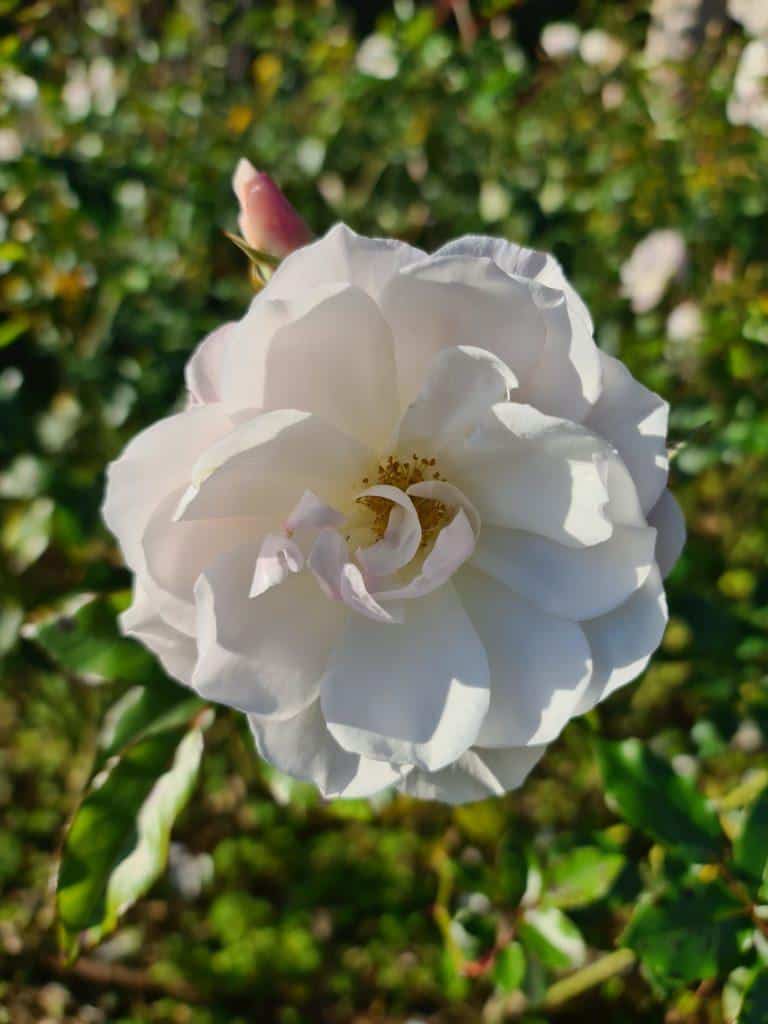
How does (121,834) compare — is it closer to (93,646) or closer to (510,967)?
(93,646)

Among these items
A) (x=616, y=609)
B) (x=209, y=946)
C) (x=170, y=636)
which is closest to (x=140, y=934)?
(x=209, y=946)

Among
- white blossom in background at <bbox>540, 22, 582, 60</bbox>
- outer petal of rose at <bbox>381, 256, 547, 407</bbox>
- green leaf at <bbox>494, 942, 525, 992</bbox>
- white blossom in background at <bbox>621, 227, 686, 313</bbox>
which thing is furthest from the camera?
white blossom in background at <bbox>540, 22, 582, 60</bbox>

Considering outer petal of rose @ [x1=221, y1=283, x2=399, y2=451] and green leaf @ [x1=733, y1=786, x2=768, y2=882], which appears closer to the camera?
outer petal of rose @ [x1=221, y1=283, x2=399, y2=451]

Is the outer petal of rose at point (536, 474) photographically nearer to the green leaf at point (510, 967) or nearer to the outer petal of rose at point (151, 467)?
the outer petal of rose at point (151, 467)

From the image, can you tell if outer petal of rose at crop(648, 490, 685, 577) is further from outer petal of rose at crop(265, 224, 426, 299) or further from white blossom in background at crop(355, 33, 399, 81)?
white blossom in background at crop(355, 33, 399, 81)

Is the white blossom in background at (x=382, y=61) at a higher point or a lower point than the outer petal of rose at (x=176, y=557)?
higher

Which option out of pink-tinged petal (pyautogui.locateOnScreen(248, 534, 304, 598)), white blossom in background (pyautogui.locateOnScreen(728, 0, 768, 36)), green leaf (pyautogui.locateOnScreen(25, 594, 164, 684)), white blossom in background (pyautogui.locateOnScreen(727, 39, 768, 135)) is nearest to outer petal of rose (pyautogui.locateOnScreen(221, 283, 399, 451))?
pink-tinged petal (pyautogui.locateOnScreen(248, 534, 304, 598))

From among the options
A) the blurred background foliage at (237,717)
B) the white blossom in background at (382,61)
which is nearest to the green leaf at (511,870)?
the blurred background foliage at (237,717)
